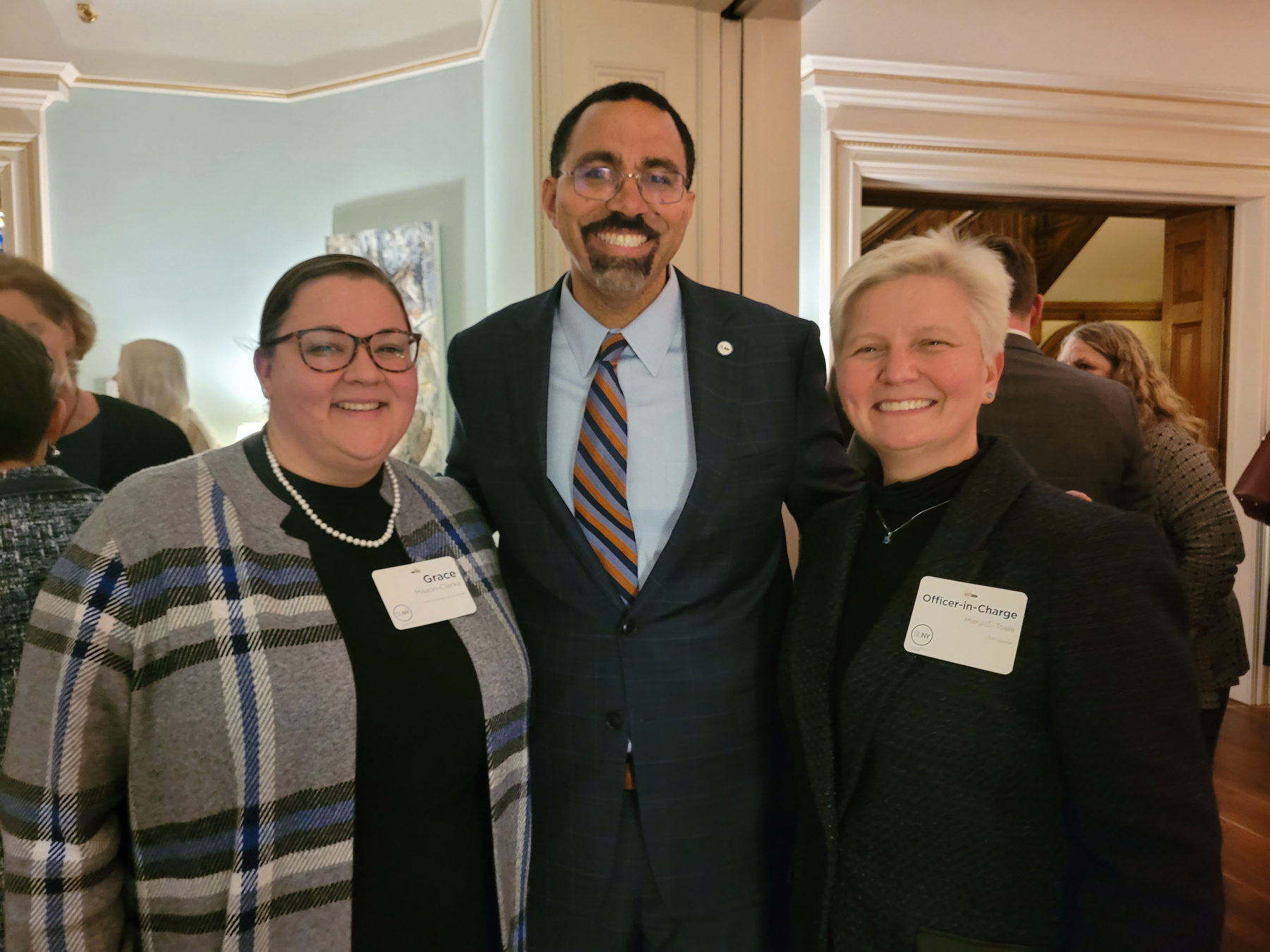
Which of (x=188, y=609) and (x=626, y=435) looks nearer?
(x=188, y=609)

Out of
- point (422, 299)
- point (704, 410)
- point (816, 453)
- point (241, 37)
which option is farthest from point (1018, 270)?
point (241, 37)

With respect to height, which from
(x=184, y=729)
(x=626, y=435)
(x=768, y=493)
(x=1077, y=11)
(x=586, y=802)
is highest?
(x=1077, y=11)

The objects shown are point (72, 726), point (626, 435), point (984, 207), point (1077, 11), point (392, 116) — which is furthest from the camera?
point (984, 207)

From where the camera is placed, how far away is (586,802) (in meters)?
1.42

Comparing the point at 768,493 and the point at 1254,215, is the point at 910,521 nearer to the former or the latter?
the point at 768,493

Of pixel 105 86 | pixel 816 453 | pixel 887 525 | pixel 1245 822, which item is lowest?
pixel 1245 822

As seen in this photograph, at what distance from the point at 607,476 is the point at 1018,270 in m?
1.68

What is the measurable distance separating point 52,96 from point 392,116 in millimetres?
1074

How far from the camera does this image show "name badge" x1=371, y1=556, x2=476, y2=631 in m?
1.25

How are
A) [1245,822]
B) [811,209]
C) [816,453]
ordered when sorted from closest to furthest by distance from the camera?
[816,453] → [1245,822] → [811,209]

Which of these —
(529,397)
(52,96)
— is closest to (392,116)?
(52,96)

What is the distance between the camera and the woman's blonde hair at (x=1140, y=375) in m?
2.97

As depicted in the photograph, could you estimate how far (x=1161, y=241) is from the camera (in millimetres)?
7141

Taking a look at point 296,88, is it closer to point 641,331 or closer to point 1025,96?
point 641,331
